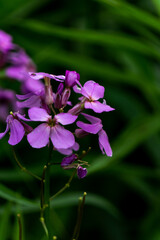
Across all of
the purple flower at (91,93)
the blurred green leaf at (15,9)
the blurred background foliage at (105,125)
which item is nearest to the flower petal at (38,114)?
the purple flower at (91,93)

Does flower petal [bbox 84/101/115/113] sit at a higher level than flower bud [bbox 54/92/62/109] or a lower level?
higher

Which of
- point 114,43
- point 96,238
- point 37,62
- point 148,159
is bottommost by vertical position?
point 96,238

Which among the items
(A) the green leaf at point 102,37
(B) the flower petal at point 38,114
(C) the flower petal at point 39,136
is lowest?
(A) the green leaf at point 102,37

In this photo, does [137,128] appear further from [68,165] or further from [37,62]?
[68,165]

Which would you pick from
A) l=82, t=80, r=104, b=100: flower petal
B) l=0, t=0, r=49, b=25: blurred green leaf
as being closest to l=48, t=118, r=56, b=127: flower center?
l=82, t=80, r=104, b=100: flower petal

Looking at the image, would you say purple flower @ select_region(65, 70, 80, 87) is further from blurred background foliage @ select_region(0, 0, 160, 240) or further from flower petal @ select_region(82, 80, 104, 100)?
blurred background foliage @ select_region(0, 0, 160, 240)

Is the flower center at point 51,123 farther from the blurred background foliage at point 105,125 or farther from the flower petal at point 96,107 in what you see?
the blurred background foliage at point 105,125

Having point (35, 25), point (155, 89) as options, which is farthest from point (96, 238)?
point (35, 25)
